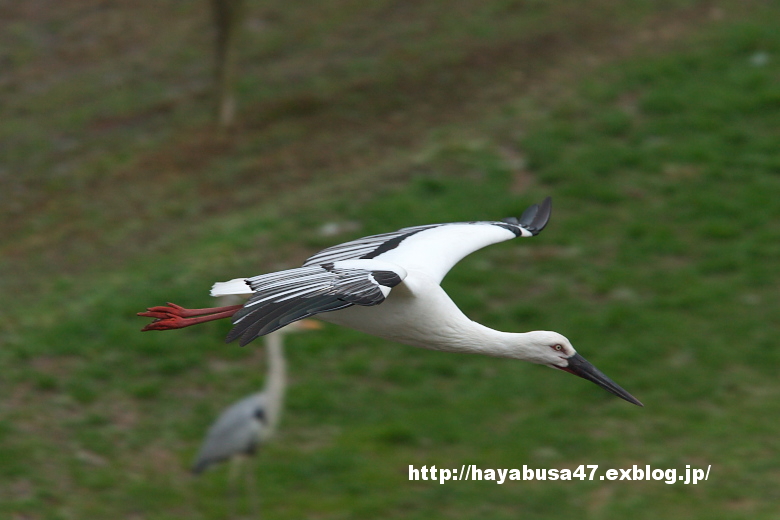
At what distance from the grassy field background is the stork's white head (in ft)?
7.91

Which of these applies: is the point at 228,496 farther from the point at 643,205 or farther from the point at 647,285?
the point at 643,205

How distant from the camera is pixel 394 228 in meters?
10.9

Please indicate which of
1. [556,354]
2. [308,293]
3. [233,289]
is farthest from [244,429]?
[308,293]

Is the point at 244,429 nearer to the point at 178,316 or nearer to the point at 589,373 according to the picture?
the point at 178,316

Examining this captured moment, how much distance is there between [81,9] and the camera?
17.8m

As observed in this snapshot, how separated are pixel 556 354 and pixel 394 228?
5627mm

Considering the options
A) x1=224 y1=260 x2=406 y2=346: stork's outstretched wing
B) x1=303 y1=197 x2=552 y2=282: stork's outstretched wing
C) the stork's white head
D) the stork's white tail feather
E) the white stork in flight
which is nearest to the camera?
x1=224 y1=260 x2=406 y2=346: stork's outstretched wing

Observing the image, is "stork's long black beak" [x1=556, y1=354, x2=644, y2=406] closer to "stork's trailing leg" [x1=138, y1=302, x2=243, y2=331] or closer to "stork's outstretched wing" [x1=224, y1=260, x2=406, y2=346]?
"stork's outstretched wing" [x1=224, y1=260, x2=406, y2=346]

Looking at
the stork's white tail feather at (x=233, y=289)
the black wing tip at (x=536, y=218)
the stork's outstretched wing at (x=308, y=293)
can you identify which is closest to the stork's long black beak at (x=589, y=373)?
the stork's outstretched wing at (x=308, y=293)

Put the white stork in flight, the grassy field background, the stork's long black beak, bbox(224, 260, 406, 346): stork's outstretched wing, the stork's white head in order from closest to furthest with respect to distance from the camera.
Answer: bbox(224, 260, 406, 346): stork's outstretched wing, the white stork in flight, the stork's white head, the stork's long black beak, the grassy field background

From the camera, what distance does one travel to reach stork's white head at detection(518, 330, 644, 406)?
5293mm

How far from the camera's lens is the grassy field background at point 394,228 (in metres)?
8.12

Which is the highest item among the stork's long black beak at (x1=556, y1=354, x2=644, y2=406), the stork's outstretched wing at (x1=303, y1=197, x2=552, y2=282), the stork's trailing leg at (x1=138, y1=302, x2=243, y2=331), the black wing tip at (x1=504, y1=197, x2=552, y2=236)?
the black wing tip at (x1=504, y1=197, x2=552, y2=236)

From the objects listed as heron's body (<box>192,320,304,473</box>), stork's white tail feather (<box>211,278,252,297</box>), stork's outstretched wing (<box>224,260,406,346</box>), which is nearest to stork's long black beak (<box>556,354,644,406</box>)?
stork's outstretched wing (<box>224,260,406,346</box>)
